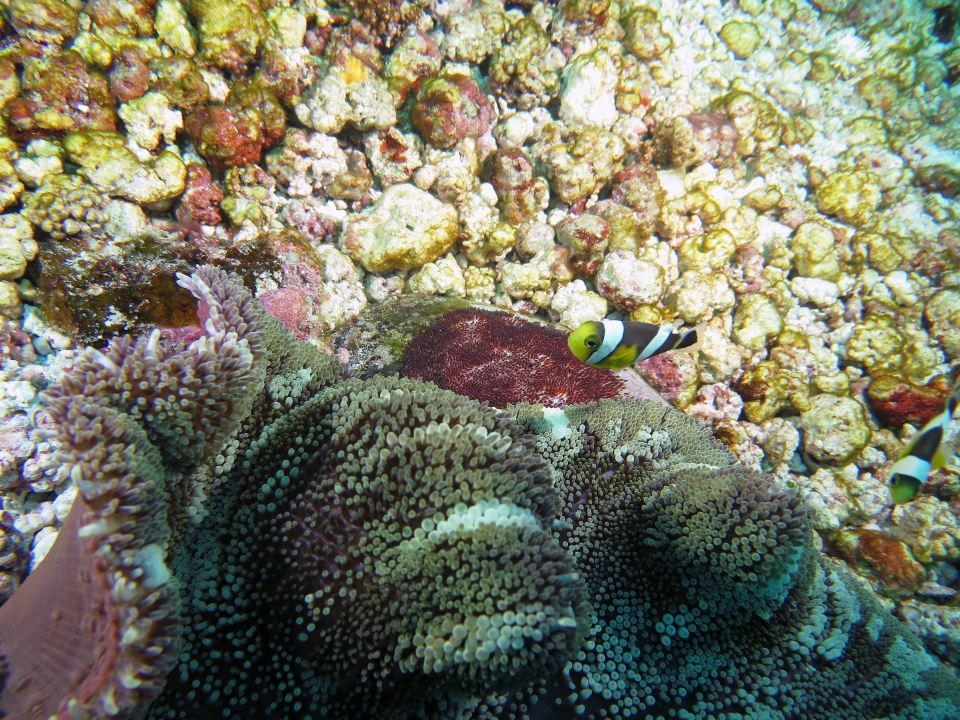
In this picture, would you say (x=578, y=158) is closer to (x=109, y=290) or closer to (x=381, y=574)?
(x=109, y=290)

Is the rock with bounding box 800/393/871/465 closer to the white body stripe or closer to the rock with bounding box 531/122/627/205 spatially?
the white body stripe

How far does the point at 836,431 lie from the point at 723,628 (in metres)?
3.74

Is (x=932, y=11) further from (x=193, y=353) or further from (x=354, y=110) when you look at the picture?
(x=193, y=353)

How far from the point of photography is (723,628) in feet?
7.00

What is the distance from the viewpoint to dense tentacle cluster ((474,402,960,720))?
2021 mm

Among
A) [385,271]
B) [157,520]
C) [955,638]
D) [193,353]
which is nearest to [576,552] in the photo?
[157,520]

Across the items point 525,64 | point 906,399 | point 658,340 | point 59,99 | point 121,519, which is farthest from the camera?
point 525,64

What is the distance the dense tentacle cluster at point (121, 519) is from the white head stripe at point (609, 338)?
1873mm

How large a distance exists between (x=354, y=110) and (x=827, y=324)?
624 cm

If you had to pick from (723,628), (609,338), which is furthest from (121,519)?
(723,628)

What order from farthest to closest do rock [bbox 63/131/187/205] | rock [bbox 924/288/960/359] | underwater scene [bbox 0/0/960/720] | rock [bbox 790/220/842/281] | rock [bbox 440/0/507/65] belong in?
rock [bbox 790/220/842/281], rock [bbox 440/0/507/65], rock [bbox 924/288/960/359], rock [bbox 63/131/187/205], underwater scene [bbox 0/0/960/720]

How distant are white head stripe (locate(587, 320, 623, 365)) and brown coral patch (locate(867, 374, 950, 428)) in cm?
431

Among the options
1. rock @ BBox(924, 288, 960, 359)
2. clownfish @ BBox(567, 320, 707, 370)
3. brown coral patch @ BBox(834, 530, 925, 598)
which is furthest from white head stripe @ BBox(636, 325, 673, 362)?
rock @ BBox(924, 288, 960, 359)

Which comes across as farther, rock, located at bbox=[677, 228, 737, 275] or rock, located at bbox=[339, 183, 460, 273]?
rock, located at bbox=[677, 228, 737, 275]
